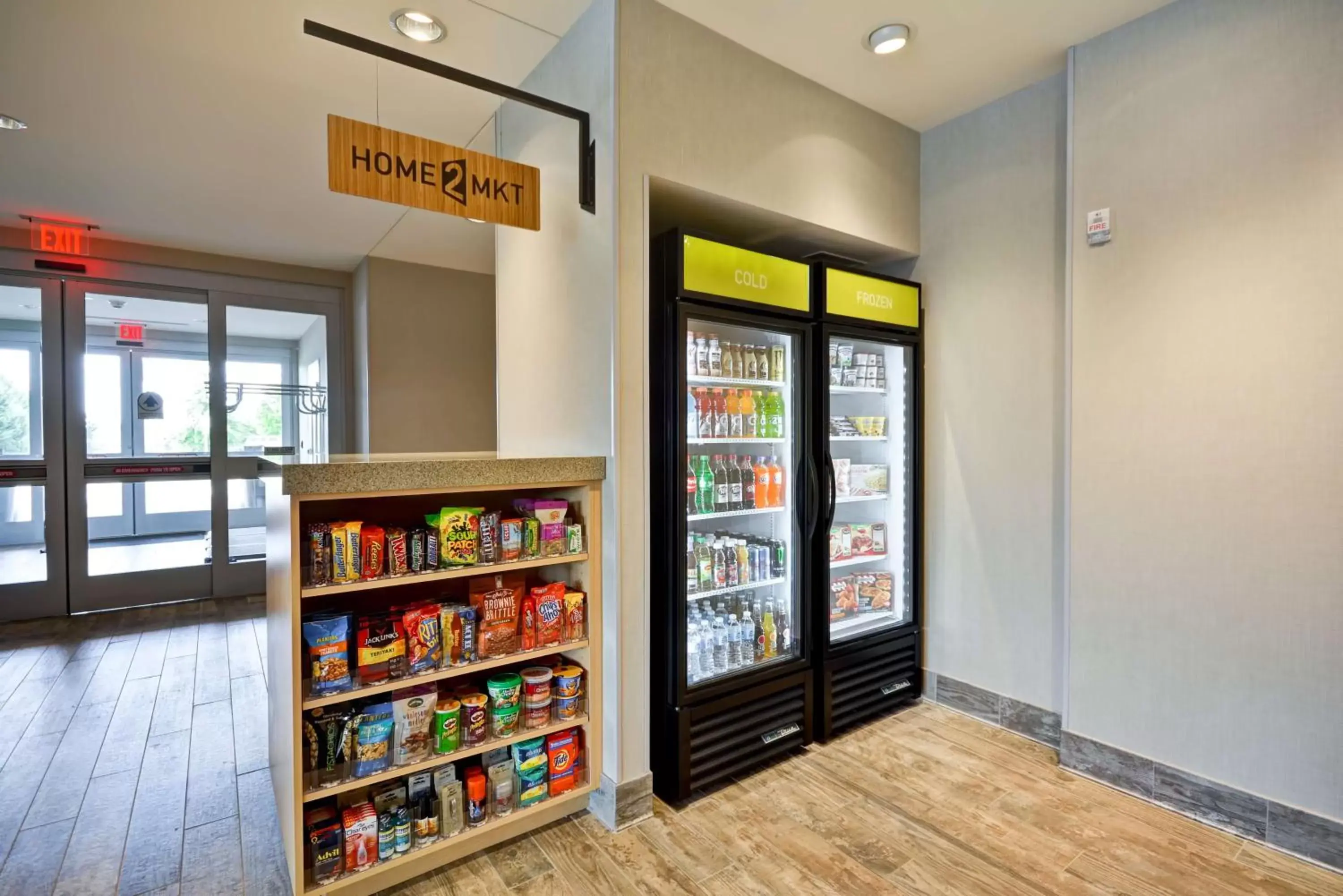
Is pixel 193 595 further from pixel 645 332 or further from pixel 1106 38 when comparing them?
pixel 1106 38

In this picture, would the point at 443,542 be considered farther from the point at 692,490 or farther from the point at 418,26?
the point at 418,26

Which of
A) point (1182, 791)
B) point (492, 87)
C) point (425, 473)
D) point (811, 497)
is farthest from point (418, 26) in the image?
point (1182, 791)

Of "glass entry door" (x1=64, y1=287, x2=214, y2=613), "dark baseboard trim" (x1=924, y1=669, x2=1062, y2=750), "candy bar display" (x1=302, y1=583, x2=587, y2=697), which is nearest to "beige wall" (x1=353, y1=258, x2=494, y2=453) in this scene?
"glass entry door" (x1=64, y1=287, x2=214, y2=613)

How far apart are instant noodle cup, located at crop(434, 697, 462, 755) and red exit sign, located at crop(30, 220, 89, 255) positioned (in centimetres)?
470

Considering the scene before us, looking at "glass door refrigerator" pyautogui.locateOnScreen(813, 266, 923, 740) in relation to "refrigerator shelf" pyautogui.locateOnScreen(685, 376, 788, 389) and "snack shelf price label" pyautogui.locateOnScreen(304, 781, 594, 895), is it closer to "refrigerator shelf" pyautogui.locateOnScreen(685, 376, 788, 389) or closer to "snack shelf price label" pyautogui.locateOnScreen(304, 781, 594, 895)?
"refrigerator shelf" pyautogui.locateOnScreen(685, 376, 788, 389)

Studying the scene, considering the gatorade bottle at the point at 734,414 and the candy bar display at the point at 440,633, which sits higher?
the gatorade bottle at the point at 734,414

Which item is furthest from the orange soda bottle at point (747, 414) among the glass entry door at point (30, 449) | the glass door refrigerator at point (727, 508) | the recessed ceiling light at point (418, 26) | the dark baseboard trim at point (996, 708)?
the glass entry door at point (30, 449)

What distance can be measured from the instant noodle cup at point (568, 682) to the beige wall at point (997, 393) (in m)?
1.89

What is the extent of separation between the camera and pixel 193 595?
513cm

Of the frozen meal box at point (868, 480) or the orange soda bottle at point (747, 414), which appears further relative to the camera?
the frozen meal box at point (868, 480)

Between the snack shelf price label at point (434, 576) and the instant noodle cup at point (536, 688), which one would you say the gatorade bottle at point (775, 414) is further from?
the instant noodle cup at point (536, 688)

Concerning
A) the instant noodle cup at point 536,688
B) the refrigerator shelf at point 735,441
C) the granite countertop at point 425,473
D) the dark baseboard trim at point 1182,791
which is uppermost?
the refrigerator shelf at point 735,441

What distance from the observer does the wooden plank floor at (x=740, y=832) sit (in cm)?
186

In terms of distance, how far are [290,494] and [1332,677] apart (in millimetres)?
3082
